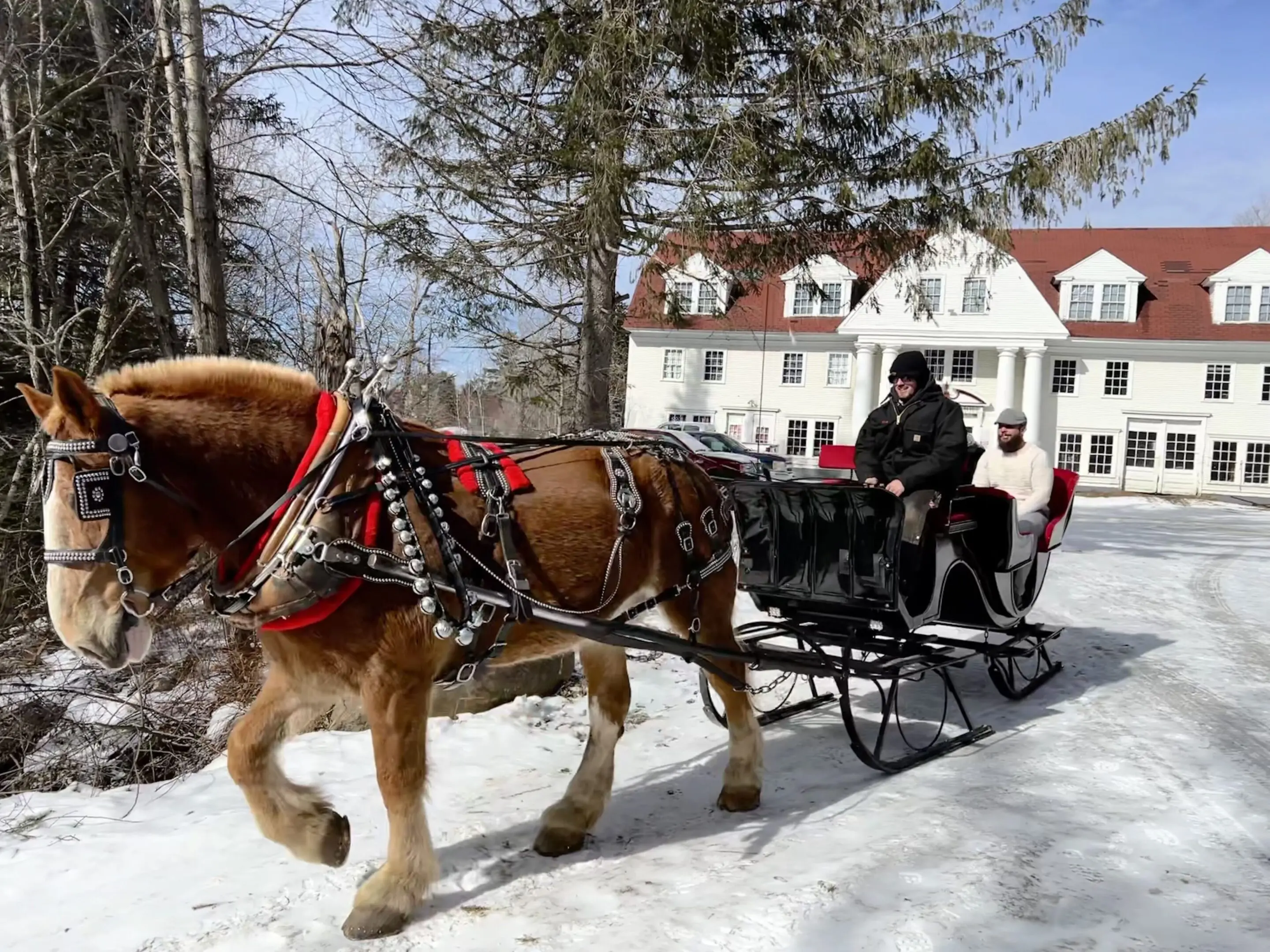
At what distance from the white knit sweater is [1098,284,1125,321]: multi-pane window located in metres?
25.9

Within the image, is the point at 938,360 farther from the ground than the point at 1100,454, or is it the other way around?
the point at 938,360

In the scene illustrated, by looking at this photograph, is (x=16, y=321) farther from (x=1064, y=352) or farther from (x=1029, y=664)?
(x=1064, y=352)

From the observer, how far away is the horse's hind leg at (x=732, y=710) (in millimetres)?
4133

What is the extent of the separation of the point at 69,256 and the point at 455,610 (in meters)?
8.66

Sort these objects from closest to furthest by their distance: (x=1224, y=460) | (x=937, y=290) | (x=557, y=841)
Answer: (x=557, y=841), (x=1224, y=460), (x=937, y=290)

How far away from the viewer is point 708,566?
4.13 metres

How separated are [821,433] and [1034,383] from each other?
22.5 ft

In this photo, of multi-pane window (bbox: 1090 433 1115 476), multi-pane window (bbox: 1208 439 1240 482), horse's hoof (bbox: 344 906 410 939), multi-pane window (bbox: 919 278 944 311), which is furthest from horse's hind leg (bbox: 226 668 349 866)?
multi-pane window (bbox: 1208 439 1240 482)

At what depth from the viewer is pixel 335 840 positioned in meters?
3.19

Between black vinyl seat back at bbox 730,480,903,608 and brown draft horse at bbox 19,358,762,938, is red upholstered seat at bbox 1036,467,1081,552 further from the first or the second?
brown draft horse at bbox 19,358,762,938

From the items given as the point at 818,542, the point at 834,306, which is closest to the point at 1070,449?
the point at 834,306

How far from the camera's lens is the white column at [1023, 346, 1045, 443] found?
27.6 metres

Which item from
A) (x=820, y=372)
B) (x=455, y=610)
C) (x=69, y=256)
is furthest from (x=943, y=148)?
(x=820, y=372)

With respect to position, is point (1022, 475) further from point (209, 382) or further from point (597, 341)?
point (209, 382)
